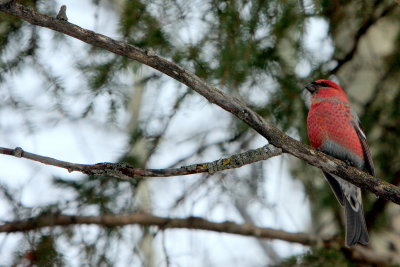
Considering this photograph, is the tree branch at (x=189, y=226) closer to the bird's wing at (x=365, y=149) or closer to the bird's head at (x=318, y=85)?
the bird's wing at (x=365, y=149)

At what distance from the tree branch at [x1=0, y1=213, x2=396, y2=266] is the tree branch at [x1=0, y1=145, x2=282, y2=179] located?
1.22 meters

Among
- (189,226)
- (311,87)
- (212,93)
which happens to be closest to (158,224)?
(189,226)

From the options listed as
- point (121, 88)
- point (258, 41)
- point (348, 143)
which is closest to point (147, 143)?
point (121, 88)

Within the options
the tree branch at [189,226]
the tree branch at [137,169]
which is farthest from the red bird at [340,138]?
the tree branch at [137,169]

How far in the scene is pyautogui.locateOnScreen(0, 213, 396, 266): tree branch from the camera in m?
3.51

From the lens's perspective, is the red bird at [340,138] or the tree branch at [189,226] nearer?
the tree branch at [189,226]

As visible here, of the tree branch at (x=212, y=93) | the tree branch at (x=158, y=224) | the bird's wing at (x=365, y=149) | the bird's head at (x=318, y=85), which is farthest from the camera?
the bird's head at (x=318, y=85)

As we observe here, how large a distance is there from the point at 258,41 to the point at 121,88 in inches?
36.0

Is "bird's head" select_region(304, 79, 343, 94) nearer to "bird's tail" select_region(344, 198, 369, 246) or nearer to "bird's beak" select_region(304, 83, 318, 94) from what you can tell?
"bird's beak" select_region(304, 83, 318, 94)

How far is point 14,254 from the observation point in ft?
10.8

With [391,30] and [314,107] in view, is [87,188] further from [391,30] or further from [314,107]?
[391,30]

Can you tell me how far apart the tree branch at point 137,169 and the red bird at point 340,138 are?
4.18ft

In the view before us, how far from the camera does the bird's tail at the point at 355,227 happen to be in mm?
3549

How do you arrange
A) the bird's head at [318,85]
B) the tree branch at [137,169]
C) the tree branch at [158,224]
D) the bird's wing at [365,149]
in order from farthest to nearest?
the bird's head at [318,85] → the bird's wing at [365,149] → the tree branch at [158,224] → the tree branch at [137,169]
